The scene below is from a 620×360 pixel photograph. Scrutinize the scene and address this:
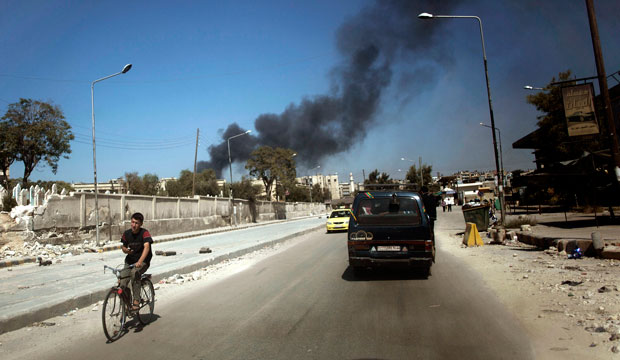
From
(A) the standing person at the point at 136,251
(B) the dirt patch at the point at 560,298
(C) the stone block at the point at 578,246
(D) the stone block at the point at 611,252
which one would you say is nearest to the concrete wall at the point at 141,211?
(A) the standing person at the point at 136,251

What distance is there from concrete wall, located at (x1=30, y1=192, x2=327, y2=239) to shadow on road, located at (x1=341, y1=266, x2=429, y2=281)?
692 inches

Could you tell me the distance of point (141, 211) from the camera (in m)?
30.0

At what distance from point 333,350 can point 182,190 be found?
85659 millimetres

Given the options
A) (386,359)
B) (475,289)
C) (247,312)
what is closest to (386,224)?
(475,289)

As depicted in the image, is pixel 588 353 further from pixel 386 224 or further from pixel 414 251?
pixel 386 224

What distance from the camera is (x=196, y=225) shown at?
3956cm

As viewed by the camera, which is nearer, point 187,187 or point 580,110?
point 580,110

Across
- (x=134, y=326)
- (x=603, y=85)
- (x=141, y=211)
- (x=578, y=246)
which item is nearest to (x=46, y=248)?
(x=141, y=211)

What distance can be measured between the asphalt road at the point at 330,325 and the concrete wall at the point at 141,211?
16.8m

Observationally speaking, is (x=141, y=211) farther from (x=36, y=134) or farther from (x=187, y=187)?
(x=187, y=187)

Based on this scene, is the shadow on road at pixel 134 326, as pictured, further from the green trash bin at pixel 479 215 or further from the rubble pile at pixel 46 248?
the green trash bin at pixel 479 215

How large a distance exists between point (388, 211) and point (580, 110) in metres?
8.60

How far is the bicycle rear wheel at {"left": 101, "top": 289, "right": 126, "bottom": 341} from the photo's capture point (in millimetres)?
5473

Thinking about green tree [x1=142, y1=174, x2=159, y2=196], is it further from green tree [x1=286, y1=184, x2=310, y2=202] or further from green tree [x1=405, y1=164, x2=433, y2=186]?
green tree [x1=405, y1=164, x2=433, y2=186]
